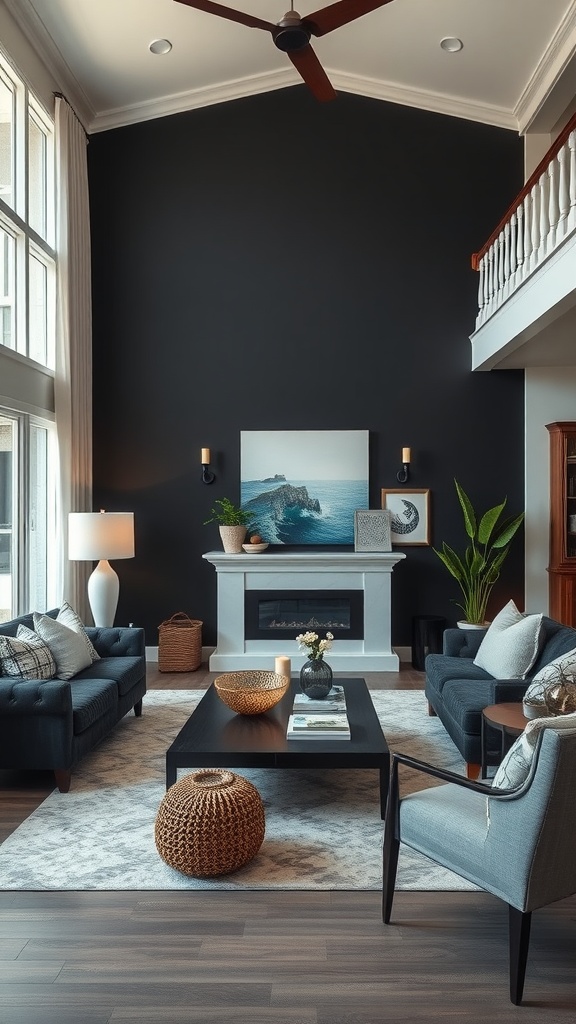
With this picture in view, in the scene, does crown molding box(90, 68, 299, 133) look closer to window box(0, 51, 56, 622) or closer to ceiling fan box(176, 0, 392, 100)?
window box(0, 51, 56, 622)

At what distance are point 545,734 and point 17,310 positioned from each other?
17.2ft

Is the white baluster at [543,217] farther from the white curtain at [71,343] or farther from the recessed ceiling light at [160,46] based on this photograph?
the white curtain at [71,343]

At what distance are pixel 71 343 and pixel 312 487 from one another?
2.55m

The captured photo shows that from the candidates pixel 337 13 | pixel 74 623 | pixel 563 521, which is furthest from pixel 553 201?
pixel 74 623

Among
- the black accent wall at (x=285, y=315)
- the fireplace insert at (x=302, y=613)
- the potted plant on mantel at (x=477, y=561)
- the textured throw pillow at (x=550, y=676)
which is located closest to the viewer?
the textured throw pillow at (x=550, y=676)

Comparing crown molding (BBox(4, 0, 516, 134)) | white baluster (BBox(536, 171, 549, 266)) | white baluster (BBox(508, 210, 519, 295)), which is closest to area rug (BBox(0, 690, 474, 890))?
white baluster (BBox(536, 171, 549, 266))

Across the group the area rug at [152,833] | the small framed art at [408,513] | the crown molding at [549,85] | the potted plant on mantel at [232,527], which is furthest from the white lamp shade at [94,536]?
the crown molding at [549,85]

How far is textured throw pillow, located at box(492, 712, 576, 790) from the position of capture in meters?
2.26

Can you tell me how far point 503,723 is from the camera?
3275 millimetres

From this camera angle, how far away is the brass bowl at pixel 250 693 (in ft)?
12.9

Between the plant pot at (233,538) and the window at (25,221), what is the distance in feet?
7.06

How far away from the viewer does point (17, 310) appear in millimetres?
5965

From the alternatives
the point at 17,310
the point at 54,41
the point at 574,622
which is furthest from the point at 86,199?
the point at 574,622

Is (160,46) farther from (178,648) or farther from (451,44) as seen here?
(178,648)
